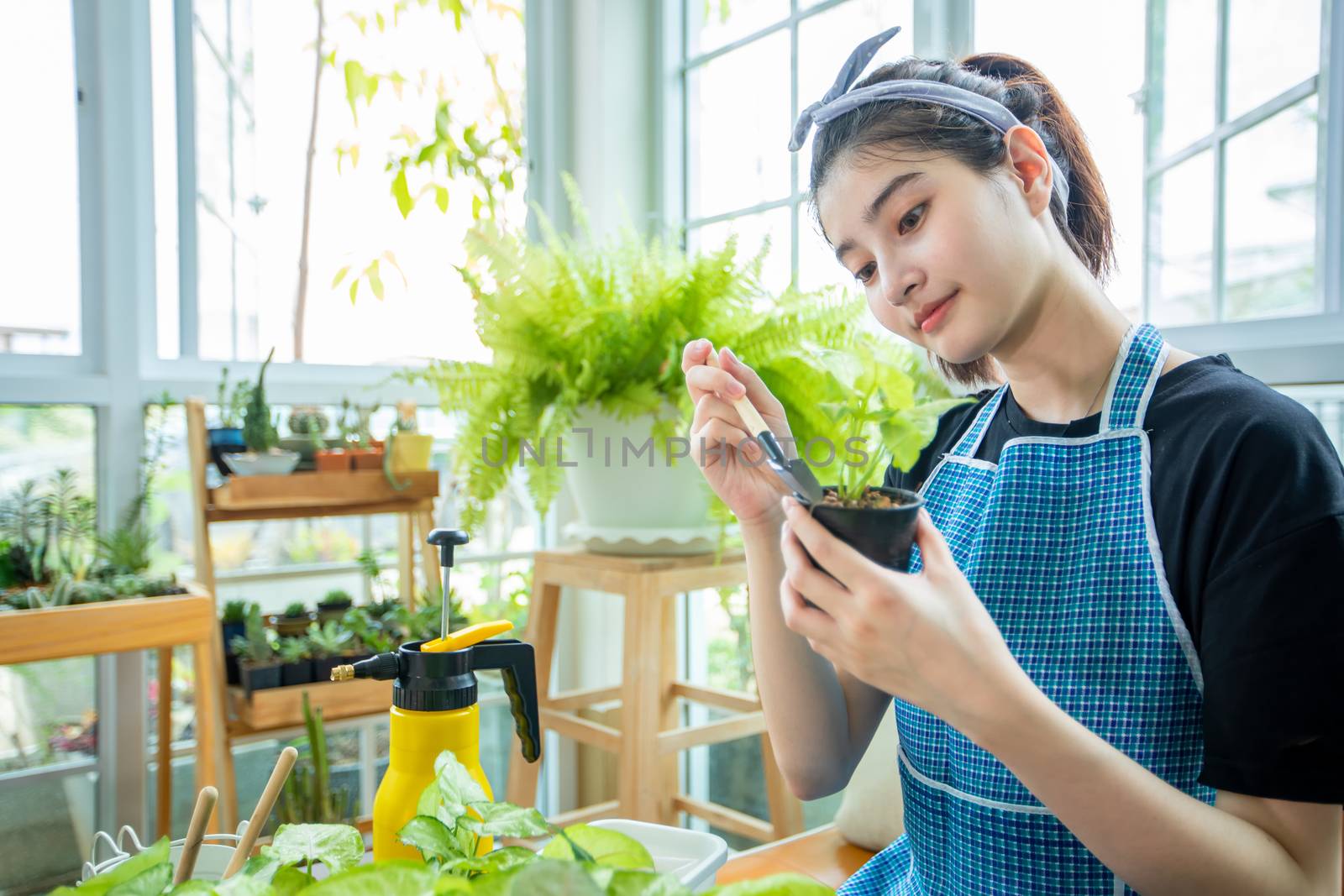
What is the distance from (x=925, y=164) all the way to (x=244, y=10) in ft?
6.12

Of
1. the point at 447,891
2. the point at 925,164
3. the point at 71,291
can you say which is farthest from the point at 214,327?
the point at 447,891

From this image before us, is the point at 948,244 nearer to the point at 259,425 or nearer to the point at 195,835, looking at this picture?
the point at 195,835

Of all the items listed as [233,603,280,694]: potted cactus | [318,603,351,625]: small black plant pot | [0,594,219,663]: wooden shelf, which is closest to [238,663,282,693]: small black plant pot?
[233,603,280,694]: potted cactus

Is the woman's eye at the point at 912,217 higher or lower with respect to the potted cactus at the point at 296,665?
higher

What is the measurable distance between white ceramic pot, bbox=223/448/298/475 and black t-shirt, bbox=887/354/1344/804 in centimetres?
148

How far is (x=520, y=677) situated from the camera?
63 cm

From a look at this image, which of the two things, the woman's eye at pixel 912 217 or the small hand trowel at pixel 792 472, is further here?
the woman's eye at pixel 912 217

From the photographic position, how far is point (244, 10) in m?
2.04

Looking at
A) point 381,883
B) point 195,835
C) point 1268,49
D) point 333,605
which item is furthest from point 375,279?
point 381,883

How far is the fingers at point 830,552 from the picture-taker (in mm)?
546

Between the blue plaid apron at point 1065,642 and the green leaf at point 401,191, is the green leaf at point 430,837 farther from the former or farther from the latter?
the green leaf at point 401,191

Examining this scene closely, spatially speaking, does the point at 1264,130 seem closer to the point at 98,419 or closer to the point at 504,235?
the point at 504,235

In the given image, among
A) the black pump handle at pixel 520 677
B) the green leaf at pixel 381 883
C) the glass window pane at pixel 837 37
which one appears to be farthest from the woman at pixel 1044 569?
the glass window pane at pixel 837 37

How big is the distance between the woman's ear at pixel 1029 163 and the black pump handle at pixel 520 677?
59cm
